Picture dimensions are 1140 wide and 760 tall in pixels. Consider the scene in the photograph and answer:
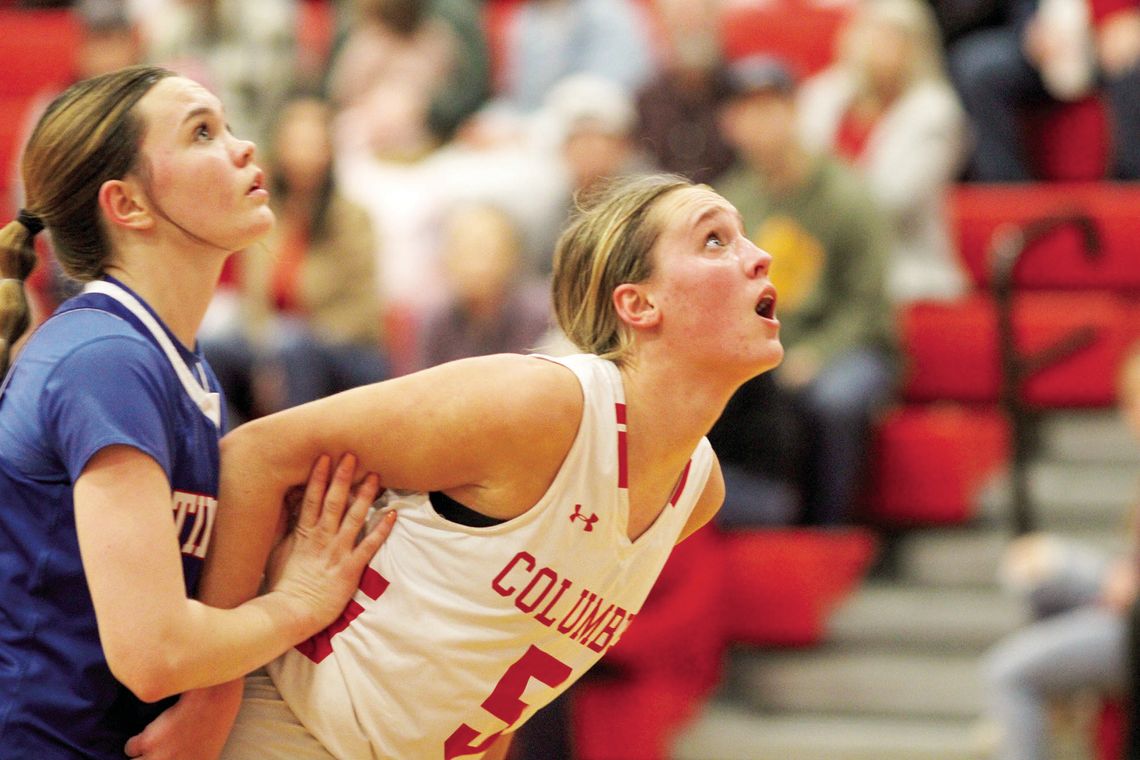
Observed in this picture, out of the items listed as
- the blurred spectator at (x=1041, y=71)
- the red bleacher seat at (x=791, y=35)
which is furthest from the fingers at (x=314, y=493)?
the red bleacher seat at (x=791, y=35)

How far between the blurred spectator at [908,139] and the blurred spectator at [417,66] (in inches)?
65.9

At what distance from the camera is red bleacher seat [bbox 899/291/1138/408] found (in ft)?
20.5

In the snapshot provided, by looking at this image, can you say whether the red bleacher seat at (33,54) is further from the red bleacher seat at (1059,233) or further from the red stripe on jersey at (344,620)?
the red stripe on jersey at (344,620)

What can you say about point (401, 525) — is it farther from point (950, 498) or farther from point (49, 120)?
point (950, 498)

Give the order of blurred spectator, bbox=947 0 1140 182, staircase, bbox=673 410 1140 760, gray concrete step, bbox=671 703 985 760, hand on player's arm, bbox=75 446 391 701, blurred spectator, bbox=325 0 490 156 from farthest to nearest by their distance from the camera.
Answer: blurred spectator, bbox=325 0 490 156, blurred spectator, bbox=947 0 1140 182, staircase, bbox=673 410 1140 760, gray concrete step, bbox=671 703 985 760, hand on player's arm, bbox=75 446 391 701

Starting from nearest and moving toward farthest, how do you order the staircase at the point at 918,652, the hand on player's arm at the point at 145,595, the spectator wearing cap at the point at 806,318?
the hand on player's arm at the point at 145,595 < the staircase at the point at 918,652 < the spectator wearing cap at the point at 806,318

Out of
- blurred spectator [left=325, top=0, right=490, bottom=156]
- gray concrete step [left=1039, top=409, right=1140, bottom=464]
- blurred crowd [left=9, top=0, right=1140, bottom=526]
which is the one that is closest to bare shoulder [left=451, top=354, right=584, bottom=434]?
blurred crowd [left=9, top=0, right=1140, bottom=526]

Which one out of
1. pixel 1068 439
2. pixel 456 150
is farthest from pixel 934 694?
pixel 456 150

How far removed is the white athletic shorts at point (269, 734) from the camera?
2379mm

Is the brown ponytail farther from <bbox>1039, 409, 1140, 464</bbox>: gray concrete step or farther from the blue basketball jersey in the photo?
<bbox>1039, 409, 1140, 464</bbox>: gray concrete step

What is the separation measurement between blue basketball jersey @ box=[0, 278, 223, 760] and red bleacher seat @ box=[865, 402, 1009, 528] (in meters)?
4.16

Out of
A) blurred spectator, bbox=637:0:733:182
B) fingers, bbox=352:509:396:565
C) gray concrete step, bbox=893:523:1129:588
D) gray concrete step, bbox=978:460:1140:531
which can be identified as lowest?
gray concrete step, bbox=893:523:1129:588

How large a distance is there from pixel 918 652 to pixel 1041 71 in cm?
265

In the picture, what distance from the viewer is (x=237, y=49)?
727 centimetres
